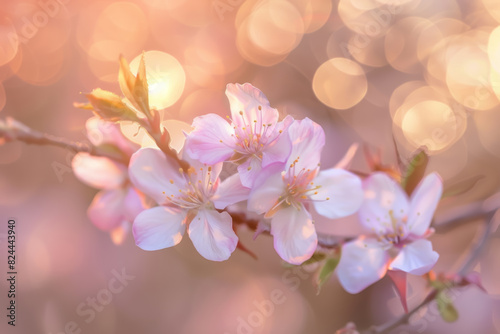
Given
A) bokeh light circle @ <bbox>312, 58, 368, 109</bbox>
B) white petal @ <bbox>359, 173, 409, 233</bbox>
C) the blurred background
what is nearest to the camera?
white petal @ <bbox>359, 173, 409, 233</bbox>

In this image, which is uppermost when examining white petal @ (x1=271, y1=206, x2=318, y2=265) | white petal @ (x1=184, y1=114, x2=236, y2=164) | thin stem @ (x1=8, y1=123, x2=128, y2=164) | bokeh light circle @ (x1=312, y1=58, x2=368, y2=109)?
thin stem @ (x1=8, y1=123, x2=128, y2=164)

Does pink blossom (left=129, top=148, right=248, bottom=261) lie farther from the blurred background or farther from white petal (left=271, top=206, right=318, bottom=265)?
the blurred background

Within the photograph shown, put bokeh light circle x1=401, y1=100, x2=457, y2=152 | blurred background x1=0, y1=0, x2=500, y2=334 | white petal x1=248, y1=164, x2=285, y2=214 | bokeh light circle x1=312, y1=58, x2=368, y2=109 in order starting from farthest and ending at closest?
bokeh light circle x1=312, y1=58, x2=368, y2=109
bokeh light circle x1=401, y1=100, x2=457, y2=152
blurred background x1=0, y1=0, x2=500, y2=334
white petal x1=248, y1=164, x2=285, y2=214

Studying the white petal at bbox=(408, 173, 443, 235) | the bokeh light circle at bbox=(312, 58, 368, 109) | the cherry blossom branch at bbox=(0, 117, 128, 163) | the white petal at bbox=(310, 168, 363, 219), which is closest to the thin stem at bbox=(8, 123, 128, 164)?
the cherry blossom branch at bbox=(0, 117, 128, 163)

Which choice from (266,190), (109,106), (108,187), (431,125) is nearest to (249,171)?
(266,190)

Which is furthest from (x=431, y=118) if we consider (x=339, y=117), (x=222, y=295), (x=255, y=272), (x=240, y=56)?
(x=222, y=295)

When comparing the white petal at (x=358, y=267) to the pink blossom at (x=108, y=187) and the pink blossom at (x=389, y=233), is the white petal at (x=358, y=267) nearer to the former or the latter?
the pink blossom at (x=389, y=233)

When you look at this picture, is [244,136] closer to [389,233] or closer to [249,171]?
[249,171]
